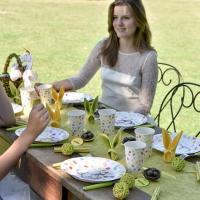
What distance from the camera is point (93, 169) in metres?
2.11

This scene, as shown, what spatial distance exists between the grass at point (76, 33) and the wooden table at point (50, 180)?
10.3ft

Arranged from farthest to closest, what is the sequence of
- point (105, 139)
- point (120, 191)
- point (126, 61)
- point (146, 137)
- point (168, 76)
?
point (168, 76) < point (126, 61) < point (105, 139) < point (146, 137) < point (120, 191)

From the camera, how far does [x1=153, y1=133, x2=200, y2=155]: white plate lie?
7.68 feet

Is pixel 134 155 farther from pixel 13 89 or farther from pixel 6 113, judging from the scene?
pixel 13 89

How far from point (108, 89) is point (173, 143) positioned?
133cm

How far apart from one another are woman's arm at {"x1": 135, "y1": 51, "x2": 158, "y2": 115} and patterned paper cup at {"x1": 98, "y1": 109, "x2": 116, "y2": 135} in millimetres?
679

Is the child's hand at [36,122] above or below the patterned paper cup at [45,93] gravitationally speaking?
above

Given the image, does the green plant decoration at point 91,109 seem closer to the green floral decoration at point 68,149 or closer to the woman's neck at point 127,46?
the green floral decoration at point 68,149

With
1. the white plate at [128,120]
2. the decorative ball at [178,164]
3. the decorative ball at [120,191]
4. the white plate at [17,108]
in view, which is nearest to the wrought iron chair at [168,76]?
the white plate at [128,120]

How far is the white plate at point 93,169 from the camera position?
6.65ft

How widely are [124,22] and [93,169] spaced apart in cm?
145

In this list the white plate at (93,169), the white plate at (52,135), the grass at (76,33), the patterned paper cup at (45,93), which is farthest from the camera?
the grass at (76,33)

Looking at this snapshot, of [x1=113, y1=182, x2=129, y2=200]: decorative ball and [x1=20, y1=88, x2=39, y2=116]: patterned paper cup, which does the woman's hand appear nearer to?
[x1=20, y1=88, x2=39, y2=116]: patterned paper cup

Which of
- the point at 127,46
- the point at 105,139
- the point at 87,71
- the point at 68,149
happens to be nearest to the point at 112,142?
the point at 105,139
